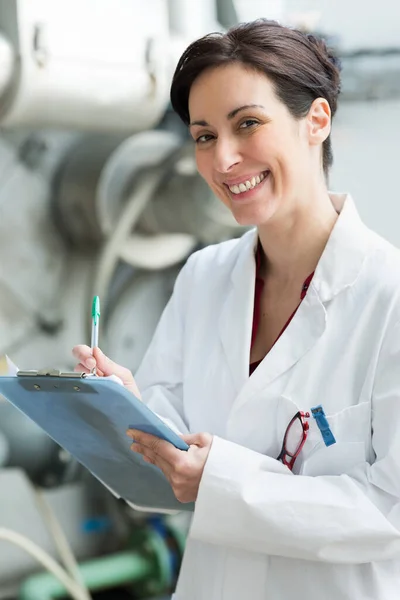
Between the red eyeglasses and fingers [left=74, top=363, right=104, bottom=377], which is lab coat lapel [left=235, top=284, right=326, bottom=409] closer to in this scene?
the red eyeglasses

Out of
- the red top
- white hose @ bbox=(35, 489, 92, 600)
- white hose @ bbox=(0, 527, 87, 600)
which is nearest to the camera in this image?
the red top

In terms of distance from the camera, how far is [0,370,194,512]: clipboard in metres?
1.00

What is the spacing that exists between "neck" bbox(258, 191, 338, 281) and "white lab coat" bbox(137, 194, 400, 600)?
3cm

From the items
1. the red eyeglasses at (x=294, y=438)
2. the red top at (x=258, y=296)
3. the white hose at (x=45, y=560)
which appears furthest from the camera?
the white hose at (x=45, y=560)

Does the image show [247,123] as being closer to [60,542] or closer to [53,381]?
[53,381]

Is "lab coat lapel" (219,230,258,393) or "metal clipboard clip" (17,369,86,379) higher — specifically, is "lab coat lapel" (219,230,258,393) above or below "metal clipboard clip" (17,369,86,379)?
above

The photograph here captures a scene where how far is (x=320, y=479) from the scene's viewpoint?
1.04m

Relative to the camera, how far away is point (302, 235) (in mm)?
1186

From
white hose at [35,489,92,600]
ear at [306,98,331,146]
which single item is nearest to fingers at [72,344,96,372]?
ear at [306,98,331,146]

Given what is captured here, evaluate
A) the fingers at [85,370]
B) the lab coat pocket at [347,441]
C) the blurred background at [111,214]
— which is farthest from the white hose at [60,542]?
the lab coat pocket at [347,441]

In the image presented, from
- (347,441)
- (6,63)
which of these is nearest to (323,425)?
(347,441)

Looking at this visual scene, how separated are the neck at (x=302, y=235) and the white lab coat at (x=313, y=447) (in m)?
0.03

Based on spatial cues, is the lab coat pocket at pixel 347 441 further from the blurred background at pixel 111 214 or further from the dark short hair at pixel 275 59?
the blurred background at pixel 111 214

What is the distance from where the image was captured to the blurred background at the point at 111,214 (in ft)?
6.46
